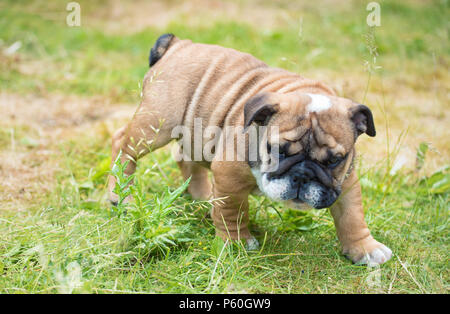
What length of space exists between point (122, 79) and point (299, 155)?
4.64 m

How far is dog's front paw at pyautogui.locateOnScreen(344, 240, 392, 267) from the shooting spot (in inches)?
130

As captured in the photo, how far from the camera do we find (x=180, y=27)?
8.48 meters

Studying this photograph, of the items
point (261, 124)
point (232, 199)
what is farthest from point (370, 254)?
point (261, 124)

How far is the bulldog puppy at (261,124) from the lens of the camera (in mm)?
2965

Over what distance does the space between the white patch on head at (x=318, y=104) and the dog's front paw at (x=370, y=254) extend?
1.05m

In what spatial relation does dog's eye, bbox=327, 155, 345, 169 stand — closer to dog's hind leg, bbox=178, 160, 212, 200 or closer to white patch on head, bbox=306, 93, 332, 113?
white patch on head, bbox=306, 93, 332, 113

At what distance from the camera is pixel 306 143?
2.96 meters

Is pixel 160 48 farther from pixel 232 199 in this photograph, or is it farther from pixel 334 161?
pixel 334 161

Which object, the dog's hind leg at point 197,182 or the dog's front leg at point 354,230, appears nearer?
the dog's front leg at point 354,230

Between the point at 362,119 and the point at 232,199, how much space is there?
1031mm

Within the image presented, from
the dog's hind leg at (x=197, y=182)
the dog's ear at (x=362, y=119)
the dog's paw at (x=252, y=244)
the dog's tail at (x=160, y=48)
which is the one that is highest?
the dog's tail at (x=160, y=48)

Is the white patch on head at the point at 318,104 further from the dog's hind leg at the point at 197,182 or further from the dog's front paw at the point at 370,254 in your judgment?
the dog's hind leg at the point at 197,182

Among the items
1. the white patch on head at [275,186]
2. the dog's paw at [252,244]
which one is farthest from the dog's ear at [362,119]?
the dog's paw at [252,244]
